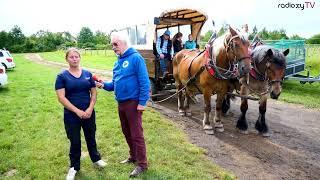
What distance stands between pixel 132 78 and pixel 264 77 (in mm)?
3334

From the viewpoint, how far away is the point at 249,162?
5.68 m

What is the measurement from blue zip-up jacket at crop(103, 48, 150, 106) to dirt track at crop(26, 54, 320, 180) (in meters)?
1.99

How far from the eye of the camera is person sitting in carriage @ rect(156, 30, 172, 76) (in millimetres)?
9789

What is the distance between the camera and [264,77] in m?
6.78

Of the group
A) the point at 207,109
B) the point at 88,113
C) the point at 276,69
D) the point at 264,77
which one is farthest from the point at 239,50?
the point at 88,113

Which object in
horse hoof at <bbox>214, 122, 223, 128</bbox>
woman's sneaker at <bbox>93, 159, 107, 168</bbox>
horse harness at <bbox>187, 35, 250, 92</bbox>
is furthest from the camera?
horse hoof at <bbox>214, 122, 223, 128</bbox>

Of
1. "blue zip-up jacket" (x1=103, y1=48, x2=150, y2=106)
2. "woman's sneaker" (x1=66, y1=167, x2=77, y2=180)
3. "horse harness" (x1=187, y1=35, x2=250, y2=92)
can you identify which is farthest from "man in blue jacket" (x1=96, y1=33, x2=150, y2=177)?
"horse harness" (x1=187, y1=35, x2=250, y2=92)

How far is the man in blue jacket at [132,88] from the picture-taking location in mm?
4500

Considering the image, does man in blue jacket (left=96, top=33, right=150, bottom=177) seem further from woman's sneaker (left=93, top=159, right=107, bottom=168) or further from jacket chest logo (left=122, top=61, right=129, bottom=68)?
woman's sneaker (left=93, top=159, right=107, bottom=168)

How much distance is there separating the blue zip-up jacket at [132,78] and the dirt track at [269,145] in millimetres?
1991

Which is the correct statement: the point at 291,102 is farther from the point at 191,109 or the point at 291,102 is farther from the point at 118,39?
the point at 118,39

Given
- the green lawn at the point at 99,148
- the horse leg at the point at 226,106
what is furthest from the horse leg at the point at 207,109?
the horse leg at the point at 226,106

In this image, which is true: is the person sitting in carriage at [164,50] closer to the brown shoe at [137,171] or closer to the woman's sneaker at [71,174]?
the brown shoe at [137,171]

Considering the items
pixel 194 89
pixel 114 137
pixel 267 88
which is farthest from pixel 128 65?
pixel 194 89
